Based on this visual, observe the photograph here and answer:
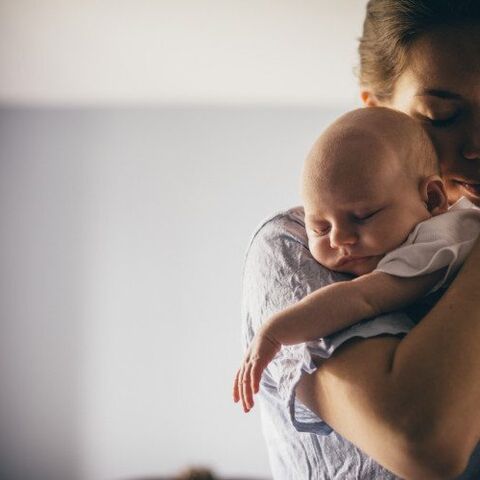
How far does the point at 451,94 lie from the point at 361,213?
224 millimetres

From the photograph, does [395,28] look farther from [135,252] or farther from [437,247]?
[135,252]

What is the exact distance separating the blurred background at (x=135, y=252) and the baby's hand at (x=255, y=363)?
3407 mm

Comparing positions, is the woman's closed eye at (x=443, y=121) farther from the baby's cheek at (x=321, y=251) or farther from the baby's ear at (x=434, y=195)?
the baby's cheek at (x=321, y=251)

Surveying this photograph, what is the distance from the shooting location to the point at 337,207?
2.58 ft

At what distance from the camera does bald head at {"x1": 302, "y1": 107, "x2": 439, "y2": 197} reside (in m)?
0.79

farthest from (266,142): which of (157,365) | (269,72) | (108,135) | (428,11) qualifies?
(428,11)

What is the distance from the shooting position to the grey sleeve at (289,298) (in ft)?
2.12

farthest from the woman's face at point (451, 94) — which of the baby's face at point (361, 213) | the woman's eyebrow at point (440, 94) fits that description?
the baby's face at point (361, 213)

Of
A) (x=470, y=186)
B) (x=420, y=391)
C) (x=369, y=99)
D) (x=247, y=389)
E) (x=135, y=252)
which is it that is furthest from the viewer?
(x=135, y=252)

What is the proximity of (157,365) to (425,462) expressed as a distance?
3.70 meters

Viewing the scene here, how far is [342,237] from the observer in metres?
0.76

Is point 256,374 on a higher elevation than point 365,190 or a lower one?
lower

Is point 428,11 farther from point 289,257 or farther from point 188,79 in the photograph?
point 188,79

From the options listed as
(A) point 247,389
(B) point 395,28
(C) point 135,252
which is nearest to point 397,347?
(A) point 247,389
